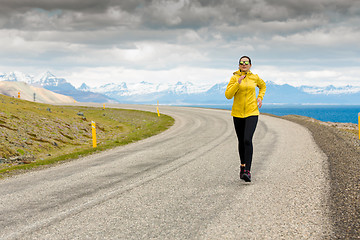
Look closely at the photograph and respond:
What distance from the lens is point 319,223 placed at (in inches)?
177

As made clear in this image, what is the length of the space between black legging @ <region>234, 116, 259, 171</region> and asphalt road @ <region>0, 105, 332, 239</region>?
559 millimetres

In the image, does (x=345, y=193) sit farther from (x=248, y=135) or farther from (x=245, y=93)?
→ (x=245, y=93)

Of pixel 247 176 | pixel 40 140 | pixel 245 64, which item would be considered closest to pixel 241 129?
pixel 247 176

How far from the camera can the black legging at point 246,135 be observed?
6.53 meters

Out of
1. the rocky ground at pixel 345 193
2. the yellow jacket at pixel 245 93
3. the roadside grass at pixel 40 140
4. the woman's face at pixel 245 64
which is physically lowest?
the roadside grass at pixel 40 140

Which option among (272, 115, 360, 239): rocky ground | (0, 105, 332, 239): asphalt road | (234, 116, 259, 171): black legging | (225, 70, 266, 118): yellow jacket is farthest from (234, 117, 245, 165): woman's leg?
(272, 115, 360, 239): rocky ground

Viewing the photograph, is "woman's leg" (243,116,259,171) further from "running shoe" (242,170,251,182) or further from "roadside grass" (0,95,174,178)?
"roadside grass" (0,95,174,178)

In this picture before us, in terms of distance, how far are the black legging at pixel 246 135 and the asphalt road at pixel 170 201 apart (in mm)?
559

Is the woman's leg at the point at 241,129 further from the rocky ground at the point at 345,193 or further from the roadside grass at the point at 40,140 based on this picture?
the roadside grass at the point at 40,140

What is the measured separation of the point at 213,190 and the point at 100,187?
93.6 inches

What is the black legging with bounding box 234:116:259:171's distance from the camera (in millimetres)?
6531

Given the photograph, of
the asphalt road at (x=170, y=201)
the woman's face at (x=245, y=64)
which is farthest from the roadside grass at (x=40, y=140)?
the woman's face at (x=245, y=64)

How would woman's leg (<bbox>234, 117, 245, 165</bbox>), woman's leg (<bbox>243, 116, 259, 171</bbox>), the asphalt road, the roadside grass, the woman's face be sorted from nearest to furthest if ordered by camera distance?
the asphalt road
the woman's face
woman's leg (<bbox>243, 116, 259, 171</bbox>)
woman's leg (<bbox>234, 117, 245, 165</bbox>)
the roadside grass

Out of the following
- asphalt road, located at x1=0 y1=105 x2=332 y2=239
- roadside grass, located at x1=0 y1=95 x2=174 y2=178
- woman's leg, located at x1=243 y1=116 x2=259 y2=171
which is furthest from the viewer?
roadside grass, located at x1=0 y1=95 x2=174 y2=178
